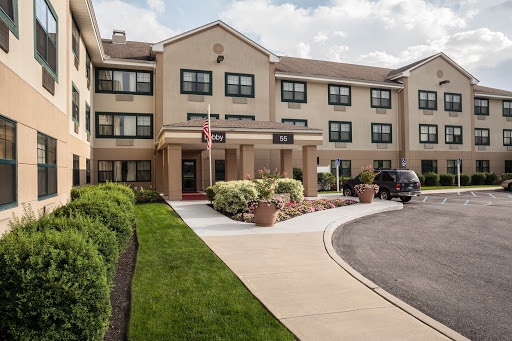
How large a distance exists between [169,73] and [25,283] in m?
25.1

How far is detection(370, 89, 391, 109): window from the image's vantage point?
34.6 meters

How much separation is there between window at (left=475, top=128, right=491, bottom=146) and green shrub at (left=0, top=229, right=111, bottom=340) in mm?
43034

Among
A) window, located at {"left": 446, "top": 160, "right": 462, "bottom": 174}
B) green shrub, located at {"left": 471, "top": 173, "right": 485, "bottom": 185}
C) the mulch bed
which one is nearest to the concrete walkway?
the mulch bed

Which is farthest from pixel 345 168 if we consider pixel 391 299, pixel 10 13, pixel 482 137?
pixel 10 13

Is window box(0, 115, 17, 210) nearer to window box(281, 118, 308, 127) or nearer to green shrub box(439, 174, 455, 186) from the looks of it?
window box(281, 118, 308, 127)

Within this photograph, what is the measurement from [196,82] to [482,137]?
30.5 m

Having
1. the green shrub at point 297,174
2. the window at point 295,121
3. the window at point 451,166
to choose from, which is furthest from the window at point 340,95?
the window at point 451,166

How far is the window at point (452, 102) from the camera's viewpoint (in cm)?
3738

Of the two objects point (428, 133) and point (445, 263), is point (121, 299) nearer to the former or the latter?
point (445, 263)

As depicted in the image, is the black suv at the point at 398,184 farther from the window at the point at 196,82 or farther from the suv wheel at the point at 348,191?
the window at the point at 196,82

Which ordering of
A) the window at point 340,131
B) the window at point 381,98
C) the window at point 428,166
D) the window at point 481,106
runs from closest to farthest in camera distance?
the window at point 340,131 → the window at point 381,98 → the window at point 428,166 → the window at point 481,106

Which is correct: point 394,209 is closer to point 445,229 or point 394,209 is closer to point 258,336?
point 445,229

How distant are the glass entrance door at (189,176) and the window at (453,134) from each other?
2526 centimetres

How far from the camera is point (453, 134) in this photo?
1485 inches
